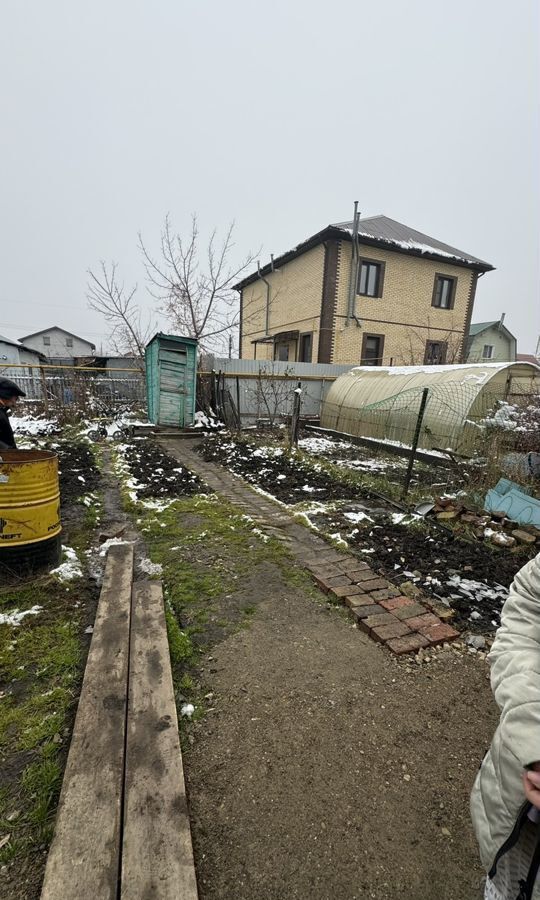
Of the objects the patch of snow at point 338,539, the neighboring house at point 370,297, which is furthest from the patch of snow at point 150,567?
the neighboring house at point 370,297

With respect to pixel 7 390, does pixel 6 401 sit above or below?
below

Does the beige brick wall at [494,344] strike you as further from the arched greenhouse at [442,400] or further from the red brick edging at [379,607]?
the red brick edging at [379,607]

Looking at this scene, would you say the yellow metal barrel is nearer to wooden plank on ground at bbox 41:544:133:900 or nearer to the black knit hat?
wooden plank on ground at bbox 41:544:133:900

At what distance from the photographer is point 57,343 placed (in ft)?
183

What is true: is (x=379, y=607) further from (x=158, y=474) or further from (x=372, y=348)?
(x=372, y=348)

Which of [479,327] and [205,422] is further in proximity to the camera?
[479,327]

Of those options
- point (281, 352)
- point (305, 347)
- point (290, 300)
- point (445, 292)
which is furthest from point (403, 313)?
point (281, 352)

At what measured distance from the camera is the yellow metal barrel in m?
3.06

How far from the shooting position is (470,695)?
2.27 m

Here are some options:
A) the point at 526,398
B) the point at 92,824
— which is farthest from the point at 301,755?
the point at 526,398

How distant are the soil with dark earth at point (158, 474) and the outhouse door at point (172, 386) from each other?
228cm

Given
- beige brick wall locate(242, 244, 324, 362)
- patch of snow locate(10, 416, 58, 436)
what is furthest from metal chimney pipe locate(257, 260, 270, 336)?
patch of snow locate(10, 416, 58, 436)

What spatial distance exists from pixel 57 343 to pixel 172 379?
54253 mm

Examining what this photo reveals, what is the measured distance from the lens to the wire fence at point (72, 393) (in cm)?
1277
